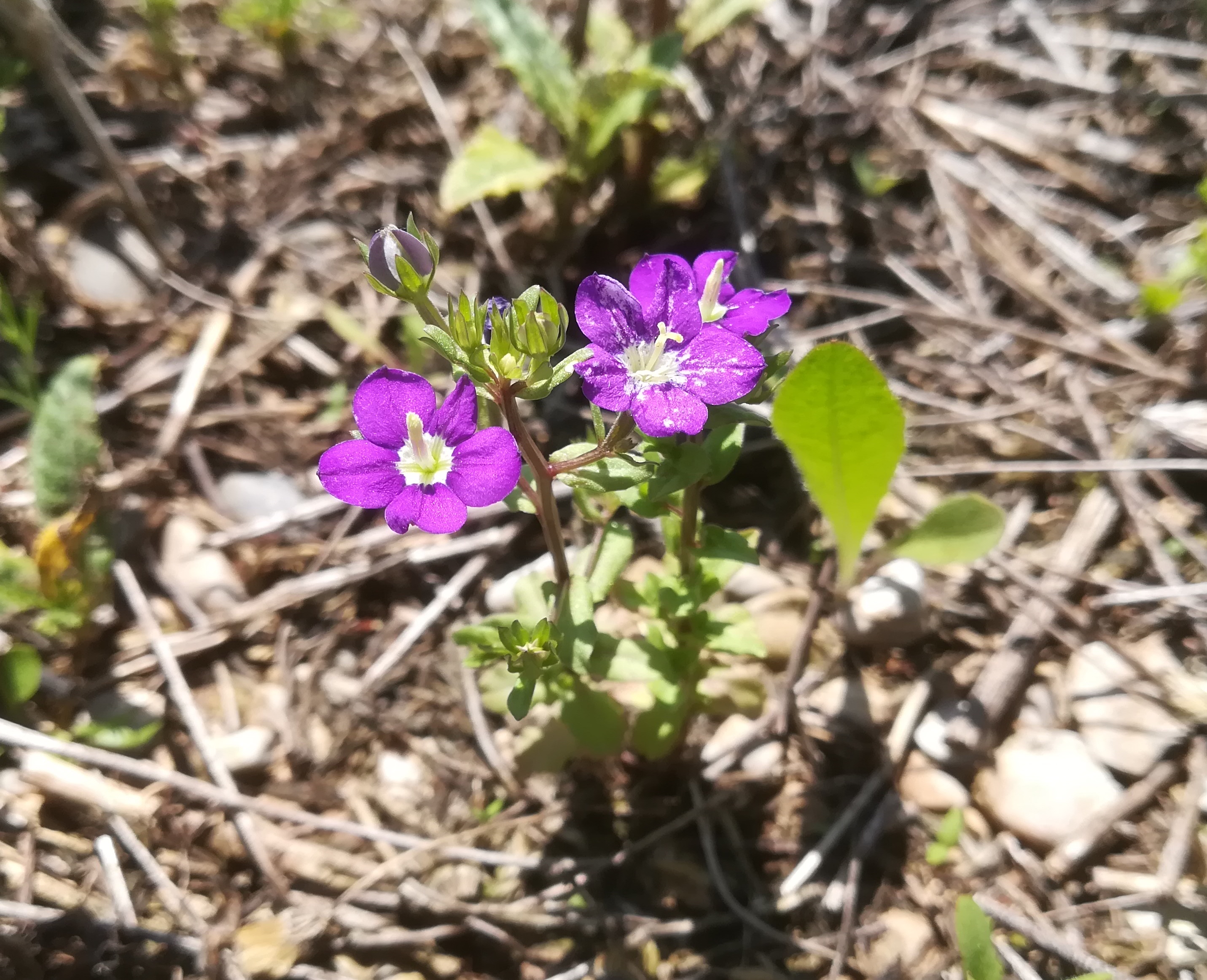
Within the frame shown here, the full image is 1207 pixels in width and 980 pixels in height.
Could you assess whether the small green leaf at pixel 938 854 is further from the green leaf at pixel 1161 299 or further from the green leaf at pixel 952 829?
the green leaf at pixel 1161 299

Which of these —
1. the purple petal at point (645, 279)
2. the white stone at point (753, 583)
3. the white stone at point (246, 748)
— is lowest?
the white stone at point (753, 583)

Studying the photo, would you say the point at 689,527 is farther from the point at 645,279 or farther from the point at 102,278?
the point at 102,278

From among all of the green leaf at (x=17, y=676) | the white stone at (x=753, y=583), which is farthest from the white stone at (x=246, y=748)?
the white stone at (x=753, y=583)

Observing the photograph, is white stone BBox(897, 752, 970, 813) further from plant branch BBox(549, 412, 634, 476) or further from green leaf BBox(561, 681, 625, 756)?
plant branch BBox(549, 412, 634, 476)

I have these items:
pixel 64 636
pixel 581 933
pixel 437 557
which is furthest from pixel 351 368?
pixel 581 933

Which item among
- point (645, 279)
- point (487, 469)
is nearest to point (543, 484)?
point (487, 469)

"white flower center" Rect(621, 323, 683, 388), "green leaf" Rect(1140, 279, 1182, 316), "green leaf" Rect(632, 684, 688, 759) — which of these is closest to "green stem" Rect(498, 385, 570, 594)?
"white flower center" Rect(621, 323, 683, 388)
